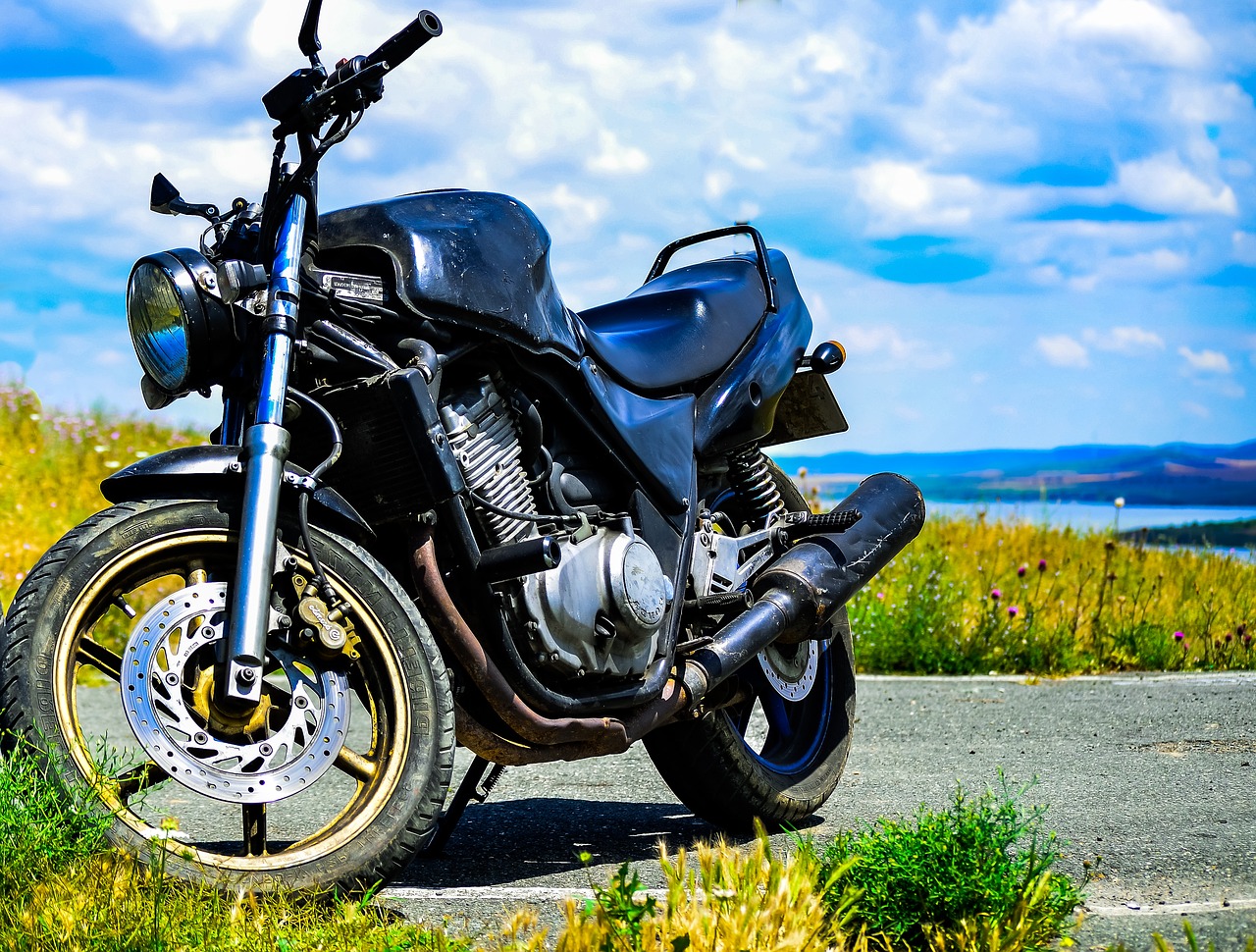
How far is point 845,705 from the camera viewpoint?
5141 millimetres

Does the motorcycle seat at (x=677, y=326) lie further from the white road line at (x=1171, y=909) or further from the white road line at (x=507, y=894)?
the white road line at (x=1171, y=909)

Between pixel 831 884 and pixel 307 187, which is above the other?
pixel 307 187

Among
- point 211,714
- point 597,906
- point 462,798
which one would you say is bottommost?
point 462,798

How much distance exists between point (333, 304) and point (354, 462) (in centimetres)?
40

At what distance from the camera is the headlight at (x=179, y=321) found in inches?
127

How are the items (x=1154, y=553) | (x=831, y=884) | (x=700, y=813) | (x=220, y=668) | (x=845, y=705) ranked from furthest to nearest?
1. (x=1154, y=553)
2. (x=845, y=705)
3. (x=700, y=813)
4. (x=220, y=668)
5. (x=831, y=884)

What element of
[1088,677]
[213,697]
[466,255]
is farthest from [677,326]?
[1088,677]

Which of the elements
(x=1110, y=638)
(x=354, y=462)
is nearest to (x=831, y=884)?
(x=354, y=462)

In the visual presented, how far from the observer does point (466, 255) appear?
3555 mm

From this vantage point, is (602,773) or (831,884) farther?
(602,773)

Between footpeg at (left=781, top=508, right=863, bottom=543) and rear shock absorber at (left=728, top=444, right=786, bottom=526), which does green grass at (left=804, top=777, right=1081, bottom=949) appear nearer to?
footpeg at (left=781, top=508, right=863, bottom=543)

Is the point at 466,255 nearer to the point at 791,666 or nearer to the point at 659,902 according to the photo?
the point at 659,902

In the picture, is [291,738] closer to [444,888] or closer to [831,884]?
[444,888]

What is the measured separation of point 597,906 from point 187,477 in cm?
137
